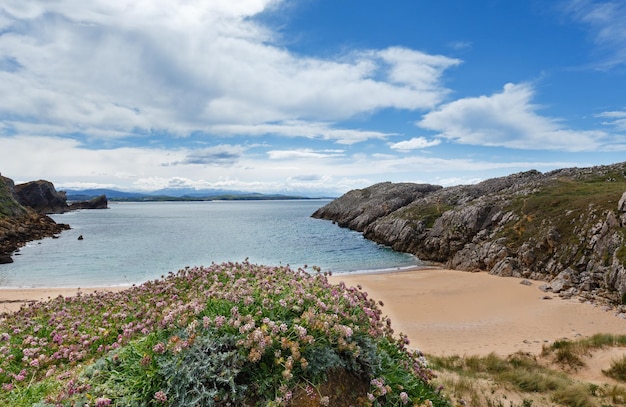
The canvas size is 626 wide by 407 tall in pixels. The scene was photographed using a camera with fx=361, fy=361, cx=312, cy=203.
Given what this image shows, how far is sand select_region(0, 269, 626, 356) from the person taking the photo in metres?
18.5

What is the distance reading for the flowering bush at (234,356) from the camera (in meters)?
3.95

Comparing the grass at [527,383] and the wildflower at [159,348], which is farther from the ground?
the wildflower at [159,348]

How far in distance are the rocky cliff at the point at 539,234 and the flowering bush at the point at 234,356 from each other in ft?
89.1

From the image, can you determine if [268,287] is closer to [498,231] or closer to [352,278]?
[352,278]

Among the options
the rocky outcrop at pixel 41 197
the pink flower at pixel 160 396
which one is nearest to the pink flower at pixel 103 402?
the pink flower at pixel 160 396

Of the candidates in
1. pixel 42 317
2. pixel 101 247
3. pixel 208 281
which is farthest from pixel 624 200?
pixel 101 247

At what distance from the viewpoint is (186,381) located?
153 inches

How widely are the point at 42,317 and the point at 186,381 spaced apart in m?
6.24

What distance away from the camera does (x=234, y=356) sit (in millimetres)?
4043

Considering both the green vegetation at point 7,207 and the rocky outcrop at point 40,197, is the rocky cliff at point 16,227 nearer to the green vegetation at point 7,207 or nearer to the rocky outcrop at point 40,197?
the green vegetation at point 7,207

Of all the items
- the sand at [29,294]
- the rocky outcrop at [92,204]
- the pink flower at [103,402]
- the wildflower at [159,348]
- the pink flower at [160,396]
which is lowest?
the sand at [29,294]

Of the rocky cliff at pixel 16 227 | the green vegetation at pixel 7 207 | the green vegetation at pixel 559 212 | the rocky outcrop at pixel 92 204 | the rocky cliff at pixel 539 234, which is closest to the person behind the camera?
the rocky cliff at pixel 539 234

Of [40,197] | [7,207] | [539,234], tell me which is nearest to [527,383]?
[539,234]

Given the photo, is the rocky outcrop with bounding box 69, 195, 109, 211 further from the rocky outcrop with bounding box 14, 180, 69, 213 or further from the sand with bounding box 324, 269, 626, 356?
the sand with bounding box 324, 269, 626, 356
